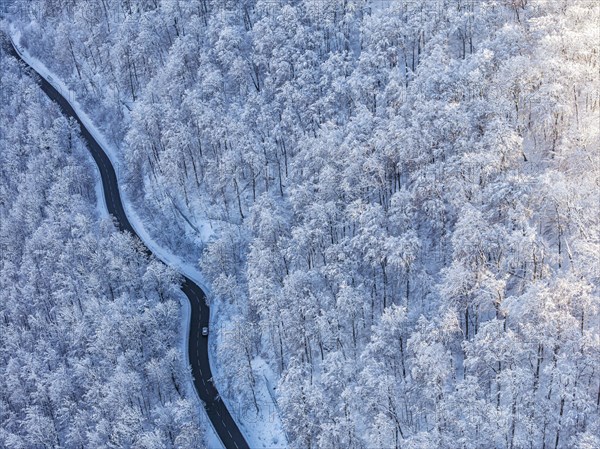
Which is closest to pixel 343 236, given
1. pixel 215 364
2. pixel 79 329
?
pixel 215 364

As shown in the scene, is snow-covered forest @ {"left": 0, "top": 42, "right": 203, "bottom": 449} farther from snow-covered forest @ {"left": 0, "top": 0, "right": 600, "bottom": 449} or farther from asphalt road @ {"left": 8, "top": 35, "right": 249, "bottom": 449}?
asphalt road @ {"left": 8, "top": 35, "right": 249, "bottom": 449}

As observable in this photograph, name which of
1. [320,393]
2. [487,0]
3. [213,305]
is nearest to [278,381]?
[320,393]

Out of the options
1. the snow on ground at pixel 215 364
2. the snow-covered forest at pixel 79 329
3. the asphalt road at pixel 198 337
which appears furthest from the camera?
the asphalt road at pixel 198 337

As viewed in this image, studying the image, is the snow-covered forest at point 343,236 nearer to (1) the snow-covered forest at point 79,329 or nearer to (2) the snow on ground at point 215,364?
(1) the snow-covered forest at point 79,329

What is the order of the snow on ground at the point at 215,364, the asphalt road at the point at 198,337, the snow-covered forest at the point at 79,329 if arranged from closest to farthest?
the snow on ground at the point at 215,364
the snow-covered forest at the point at 79,329
the asphalt road at the point at 198,337

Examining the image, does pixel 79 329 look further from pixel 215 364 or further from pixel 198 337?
pixel 215 364

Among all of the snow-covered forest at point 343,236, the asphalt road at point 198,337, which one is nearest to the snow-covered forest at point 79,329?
the snow-covered forest at point 343,236
